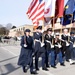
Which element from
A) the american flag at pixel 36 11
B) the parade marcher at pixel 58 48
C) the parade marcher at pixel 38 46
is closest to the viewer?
the parade marcher at pixel 38 46

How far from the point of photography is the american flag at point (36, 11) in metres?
11.4

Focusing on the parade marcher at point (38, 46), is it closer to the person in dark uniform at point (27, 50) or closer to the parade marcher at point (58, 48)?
the person in dark uniform at point (27, 50)

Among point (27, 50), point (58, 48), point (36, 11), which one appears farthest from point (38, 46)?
point (36, 11)

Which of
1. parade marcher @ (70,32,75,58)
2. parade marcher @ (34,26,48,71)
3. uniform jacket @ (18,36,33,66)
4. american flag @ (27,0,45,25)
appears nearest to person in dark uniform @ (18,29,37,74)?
uniform jacket @ (18,36,33,66)

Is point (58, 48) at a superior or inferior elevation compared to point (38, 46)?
inferior

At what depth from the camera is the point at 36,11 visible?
11.8 meters

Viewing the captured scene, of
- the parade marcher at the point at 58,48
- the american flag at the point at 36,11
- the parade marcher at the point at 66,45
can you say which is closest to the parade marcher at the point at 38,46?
the parade marcher at the point at 58,48

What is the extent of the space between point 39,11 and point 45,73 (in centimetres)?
383

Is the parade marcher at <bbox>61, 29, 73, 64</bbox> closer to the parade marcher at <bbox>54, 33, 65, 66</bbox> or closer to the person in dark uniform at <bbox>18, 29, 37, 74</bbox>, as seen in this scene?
the parade marcher at <bbox>54, 33, 65, 66</bbox>

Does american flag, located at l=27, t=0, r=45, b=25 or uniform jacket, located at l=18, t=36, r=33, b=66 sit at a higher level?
american flag, located at l=27, t=0, r=45, b=25

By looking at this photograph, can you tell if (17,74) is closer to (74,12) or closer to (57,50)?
(57,50)

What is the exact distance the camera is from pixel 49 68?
962cm

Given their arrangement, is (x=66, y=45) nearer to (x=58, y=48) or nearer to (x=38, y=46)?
(x=58, y=48)

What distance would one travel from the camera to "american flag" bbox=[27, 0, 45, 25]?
37.4ft
